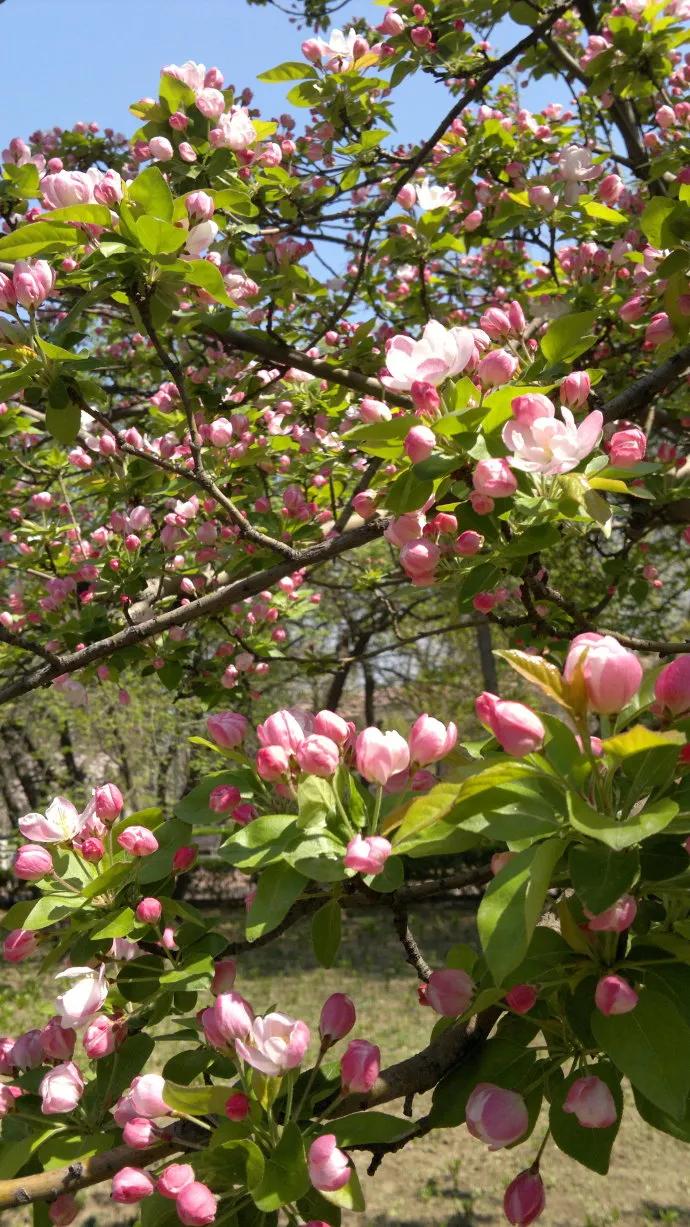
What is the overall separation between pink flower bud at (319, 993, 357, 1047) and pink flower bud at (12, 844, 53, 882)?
1.14 feet

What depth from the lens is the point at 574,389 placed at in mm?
1136

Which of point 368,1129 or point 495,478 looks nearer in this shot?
point 368,1129

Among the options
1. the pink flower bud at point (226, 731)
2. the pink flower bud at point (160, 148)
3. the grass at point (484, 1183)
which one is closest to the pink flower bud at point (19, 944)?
the pink flower bud at point (226, 731)

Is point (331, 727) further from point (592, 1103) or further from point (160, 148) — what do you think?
point (160, 148)

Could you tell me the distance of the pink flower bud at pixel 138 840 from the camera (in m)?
0.99

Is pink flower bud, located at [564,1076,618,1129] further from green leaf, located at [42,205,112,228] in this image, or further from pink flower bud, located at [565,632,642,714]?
green leaf, located at [42,205,112,228]

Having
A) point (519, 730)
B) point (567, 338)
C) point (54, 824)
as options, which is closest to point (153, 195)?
point (567, 338)

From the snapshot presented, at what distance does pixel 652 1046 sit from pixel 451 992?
0.25 m

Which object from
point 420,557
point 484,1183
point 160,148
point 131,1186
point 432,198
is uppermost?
point 160,148

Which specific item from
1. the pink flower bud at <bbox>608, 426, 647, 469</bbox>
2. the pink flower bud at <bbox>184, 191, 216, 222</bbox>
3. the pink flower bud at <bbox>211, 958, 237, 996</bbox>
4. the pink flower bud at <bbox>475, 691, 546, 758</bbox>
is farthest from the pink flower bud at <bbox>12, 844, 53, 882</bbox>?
the pink flower bud at <bbox>184, 191, 216, 222</bbox>

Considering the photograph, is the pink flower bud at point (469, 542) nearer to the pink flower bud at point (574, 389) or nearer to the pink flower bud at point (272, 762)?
the pink flower bud at point (574, 389)

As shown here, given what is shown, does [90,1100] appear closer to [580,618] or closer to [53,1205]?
[53,1205]

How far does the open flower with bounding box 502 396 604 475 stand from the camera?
0.98 meters

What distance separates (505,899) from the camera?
2.12 feet
